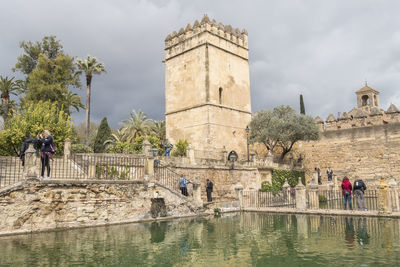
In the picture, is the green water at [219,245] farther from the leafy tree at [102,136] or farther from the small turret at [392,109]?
the small turret at [392,109]

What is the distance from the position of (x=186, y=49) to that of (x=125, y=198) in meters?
20.4

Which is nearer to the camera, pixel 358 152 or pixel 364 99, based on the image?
pixel 358 152

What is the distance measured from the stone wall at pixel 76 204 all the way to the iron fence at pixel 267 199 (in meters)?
4.31

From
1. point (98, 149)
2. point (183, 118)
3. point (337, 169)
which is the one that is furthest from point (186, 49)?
point (337, 169)

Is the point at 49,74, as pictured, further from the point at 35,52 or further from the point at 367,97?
the point at 367,97

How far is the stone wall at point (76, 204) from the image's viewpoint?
9969 millimetres

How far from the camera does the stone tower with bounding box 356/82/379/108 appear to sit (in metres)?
48.2

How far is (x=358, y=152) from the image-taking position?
28.0 meters

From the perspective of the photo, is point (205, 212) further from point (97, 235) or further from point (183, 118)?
point (183, 118)

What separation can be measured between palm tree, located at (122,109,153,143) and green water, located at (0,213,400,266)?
26.3 m

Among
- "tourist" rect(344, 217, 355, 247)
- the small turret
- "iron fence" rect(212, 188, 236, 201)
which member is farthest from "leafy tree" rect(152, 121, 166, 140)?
"tourist" rect(344, 217, 355, 247)

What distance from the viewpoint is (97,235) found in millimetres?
9492

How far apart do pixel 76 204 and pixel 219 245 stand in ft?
19.4

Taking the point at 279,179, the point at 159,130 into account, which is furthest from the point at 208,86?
the point at 159,130
